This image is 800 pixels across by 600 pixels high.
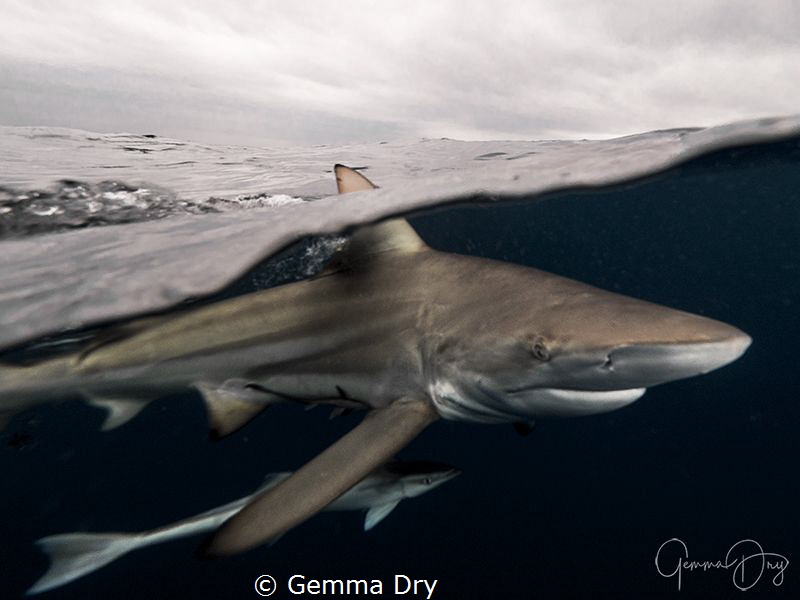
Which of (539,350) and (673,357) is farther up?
(673,357)

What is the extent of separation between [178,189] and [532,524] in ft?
53.8

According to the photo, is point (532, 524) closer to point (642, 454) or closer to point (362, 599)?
point (362, 599)

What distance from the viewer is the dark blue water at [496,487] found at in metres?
13.2

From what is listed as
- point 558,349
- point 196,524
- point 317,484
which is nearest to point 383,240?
point 558,349

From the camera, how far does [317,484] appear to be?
101 inches

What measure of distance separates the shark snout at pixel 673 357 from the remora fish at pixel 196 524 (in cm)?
343

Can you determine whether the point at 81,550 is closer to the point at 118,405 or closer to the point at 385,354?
the point at 118,405

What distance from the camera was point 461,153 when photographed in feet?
42.3

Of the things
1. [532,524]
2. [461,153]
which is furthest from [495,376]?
Result: [532,524]

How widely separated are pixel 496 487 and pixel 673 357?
66.5 ft

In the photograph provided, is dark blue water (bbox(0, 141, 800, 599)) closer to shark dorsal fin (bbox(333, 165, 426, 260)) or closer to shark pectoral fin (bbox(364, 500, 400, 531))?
shark pectoral fin (bbox(364, 500, 400, 531))

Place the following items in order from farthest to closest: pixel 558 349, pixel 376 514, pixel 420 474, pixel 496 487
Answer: pixel 496 487 → pixel 376 514 → pixel 420 474 → pixel 558 349

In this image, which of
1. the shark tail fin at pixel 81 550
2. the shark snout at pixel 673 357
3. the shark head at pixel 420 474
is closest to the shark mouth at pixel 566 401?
the shark snout at pixel 673 357

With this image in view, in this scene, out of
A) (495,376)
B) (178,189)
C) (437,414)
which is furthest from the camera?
(178,189)
